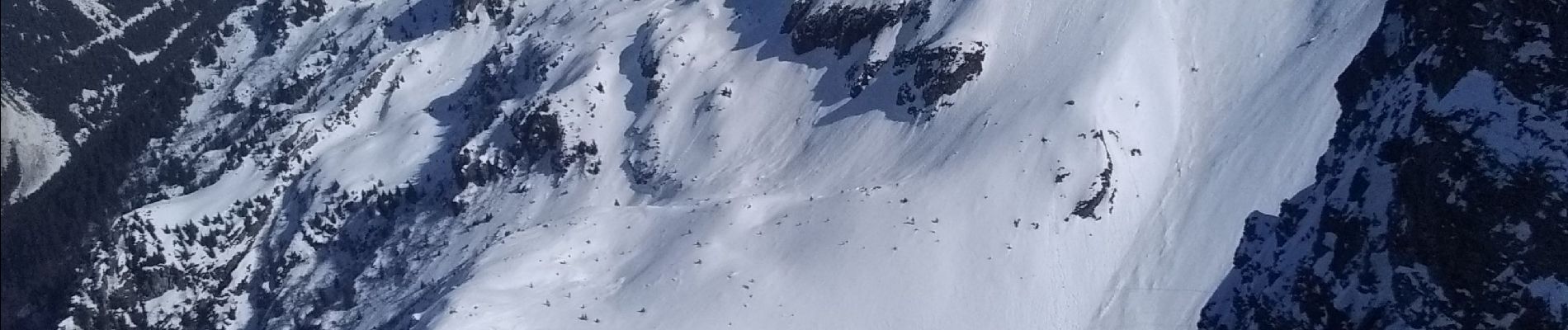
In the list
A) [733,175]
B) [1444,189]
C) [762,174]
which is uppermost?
[733,175]

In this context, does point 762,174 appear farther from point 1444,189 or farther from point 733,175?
point 1444,189

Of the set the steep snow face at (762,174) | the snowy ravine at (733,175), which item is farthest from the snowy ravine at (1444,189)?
the snowy ravine at (733,175)

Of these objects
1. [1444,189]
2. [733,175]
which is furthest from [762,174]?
[1444,189]

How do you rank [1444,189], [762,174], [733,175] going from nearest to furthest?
1. [1444,189]
2. [762,174]
3. [733,175]

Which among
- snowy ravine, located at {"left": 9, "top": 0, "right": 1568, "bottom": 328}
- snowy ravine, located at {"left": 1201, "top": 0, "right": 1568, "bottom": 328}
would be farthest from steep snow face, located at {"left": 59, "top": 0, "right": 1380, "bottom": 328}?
snowy ravine, located at {"left": 1201, "top": 0, "right": 1568, "bottom": 328}

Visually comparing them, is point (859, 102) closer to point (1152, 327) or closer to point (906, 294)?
point (906, 294)

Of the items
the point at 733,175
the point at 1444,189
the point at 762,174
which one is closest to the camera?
the point at 1444,189

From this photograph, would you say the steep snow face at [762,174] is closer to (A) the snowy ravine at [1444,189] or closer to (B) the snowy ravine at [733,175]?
(B) the snowy ravine at [733,175]
